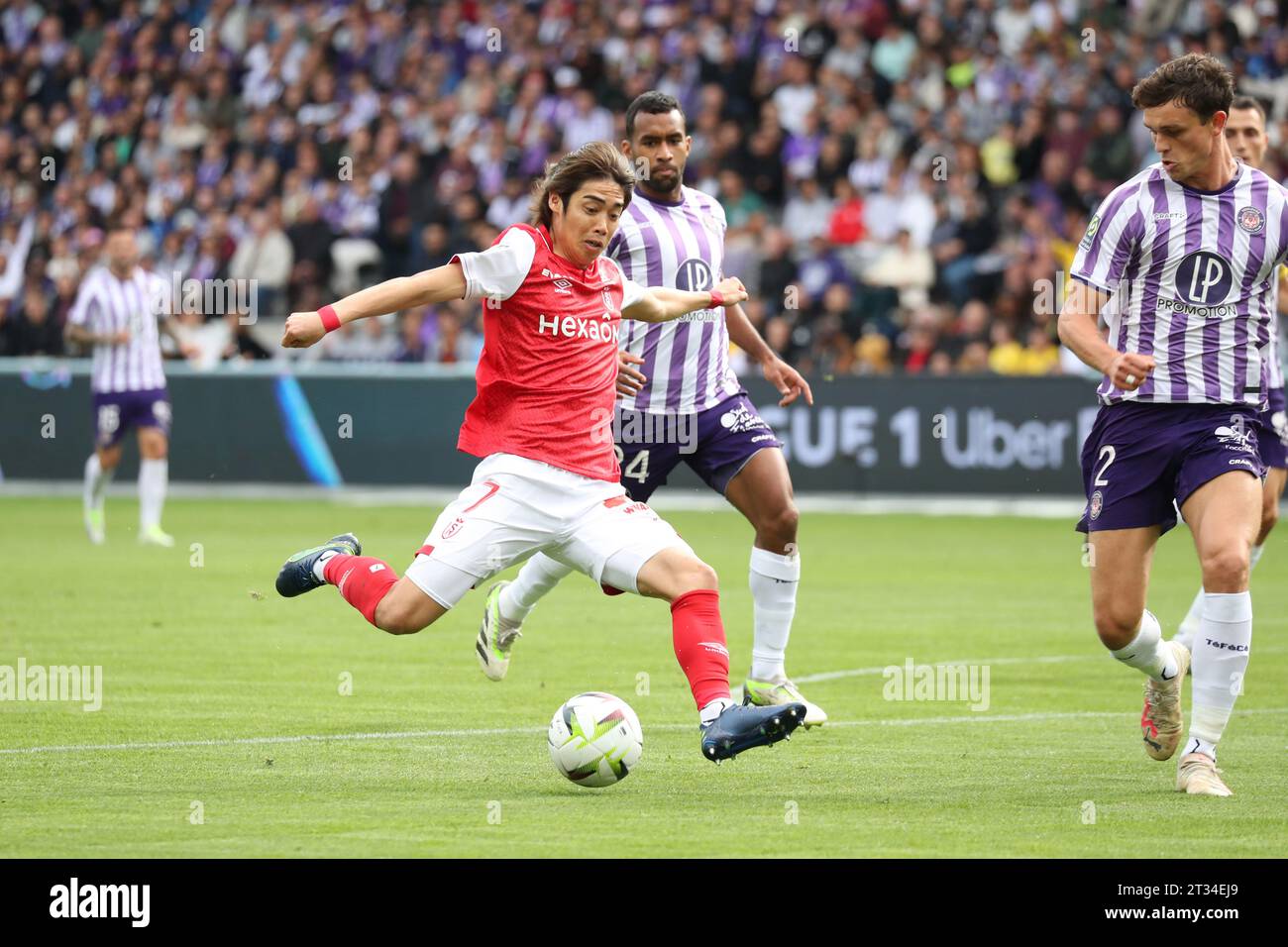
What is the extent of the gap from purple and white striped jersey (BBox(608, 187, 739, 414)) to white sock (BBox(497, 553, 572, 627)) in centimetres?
84

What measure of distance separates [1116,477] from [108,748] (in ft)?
13.2

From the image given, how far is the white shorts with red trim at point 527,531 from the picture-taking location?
23.9 feet

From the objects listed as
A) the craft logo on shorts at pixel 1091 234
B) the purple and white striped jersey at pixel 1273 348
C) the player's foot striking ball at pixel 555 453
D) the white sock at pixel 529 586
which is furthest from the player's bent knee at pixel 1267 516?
the white sock at pixel 529 586

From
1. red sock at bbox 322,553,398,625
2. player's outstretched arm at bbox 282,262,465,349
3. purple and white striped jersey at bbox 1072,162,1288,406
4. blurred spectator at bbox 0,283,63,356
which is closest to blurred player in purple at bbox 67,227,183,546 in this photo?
blurred spectator at bbox 0,283,63,356

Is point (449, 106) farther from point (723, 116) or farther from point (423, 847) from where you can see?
point (423, 847)

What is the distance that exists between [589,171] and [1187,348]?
89.5 inches

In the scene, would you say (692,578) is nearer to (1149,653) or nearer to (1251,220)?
(1149,653)

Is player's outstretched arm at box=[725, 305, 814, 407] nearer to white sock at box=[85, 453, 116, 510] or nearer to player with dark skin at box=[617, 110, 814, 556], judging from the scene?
player with dark skin at box=[617, 110, 814, 556]

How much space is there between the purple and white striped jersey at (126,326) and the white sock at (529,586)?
9.87 meters

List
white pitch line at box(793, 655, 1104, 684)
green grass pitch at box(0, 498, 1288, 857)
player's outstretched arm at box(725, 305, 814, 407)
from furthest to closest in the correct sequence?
white pitch line at box(793, 655, 1104, 684), player's outstretched arm at box(725, 305, 814, 407), green grass pitch at box(0, 498, 1288, 857)

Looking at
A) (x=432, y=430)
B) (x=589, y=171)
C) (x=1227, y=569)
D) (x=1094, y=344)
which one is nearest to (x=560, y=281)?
(x=589, y=171)

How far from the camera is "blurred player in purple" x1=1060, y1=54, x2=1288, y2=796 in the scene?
7266mm

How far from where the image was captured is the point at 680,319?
948 centimetres

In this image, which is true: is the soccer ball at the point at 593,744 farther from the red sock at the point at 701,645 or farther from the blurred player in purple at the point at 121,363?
the blurred player in purple at the point at 121,363
